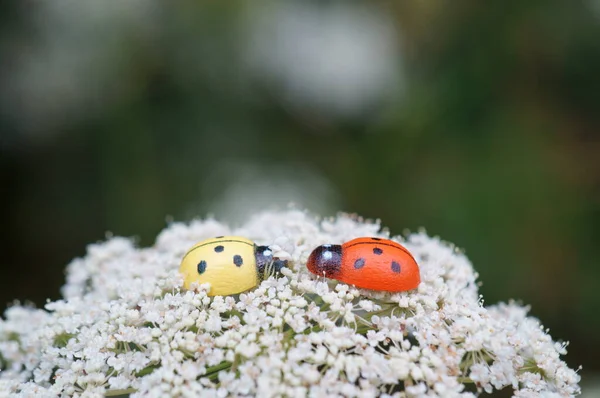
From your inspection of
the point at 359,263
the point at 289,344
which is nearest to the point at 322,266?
the point at 359,263

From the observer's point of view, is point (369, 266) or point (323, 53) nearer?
point (369, 266)

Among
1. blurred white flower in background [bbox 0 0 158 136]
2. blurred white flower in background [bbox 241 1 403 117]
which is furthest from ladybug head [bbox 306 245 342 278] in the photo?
blurred white flower in background [bbox 0 0 158 136]

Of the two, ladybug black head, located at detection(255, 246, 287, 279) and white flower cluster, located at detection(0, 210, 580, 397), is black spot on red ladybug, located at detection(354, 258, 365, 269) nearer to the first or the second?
white flower cluster, located at detection(0, 210, 580, 397)

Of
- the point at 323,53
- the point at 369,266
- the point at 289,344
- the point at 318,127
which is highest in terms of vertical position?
the point at 323,53

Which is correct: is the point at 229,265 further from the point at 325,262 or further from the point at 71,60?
the point at 71,60

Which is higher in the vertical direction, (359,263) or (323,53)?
(323,53)

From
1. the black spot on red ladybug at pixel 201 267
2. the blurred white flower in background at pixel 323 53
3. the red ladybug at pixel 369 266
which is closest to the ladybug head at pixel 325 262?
the red ladybug at pixel 369 266

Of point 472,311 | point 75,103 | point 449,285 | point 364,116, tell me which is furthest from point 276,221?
point 75,103

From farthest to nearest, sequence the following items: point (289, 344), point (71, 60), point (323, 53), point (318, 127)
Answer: point (323, 53) → point (318, 127) → point (71, 60) → point (289, 344)
